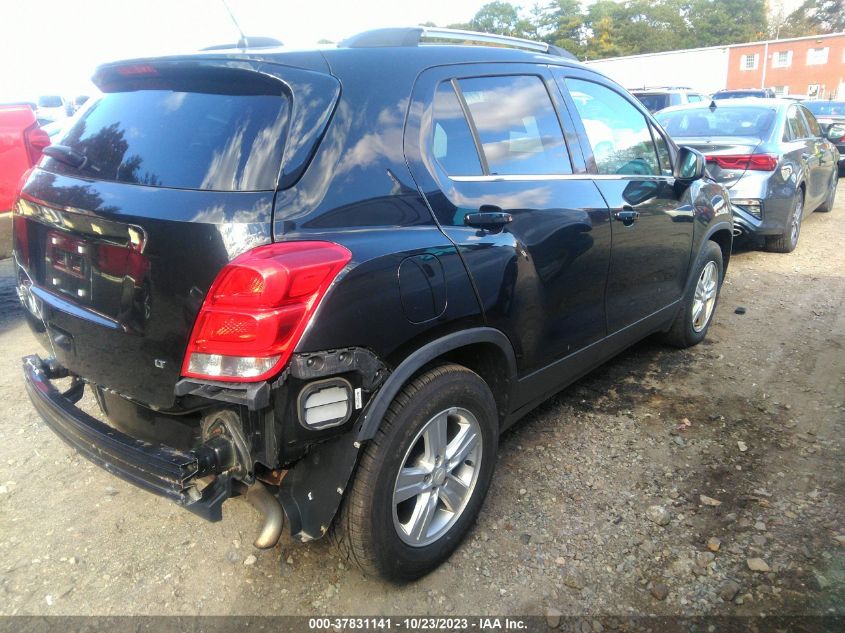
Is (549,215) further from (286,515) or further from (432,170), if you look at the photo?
(286,515)

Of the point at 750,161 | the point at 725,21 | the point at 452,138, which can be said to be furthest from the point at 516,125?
the point at 725,21

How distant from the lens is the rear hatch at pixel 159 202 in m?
1.91

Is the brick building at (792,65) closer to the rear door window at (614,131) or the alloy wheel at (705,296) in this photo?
the alloy wheel at (705,296)

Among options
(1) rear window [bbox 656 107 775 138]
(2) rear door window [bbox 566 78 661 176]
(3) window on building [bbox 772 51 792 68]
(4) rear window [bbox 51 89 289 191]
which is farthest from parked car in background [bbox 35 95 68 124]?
(3) window on building [bbox 772 51 792 68]

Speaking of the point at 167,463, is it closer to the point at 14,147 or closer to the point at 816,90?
the point at 14,147

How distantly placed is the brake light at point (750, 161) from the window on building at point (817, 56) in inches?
2169

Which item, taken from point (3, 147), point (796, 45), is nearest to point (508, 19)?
point (796, 45)

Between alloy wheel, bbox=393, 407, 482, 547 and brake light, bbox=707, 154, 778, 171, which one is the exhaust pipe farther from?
brake light, bbox=707, 154, 778, 171

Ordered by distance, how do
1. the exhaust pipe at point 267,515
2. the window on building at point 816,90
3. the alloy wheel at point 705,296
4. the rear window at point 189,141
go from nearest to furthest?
the rear window at point 189,141 < the exhaust pipe at point 267,515 < the alloy wheel at point 705,296 < the window on building at point 816,90

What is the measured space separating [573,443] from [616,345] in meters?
0.59

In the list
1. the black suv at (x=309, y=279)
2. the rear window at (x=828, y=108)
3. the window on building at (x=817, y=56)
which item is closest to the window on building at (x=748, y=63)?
the window on building at (x=817, y=56)

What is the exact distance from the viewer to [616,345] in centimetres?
355

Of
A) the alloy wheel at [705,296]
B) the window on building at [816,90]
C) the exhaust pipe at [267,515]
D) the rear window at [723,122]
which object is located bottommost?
the window on building at [816,90]

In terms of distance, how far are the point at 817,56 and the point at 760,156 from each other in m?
55.6
